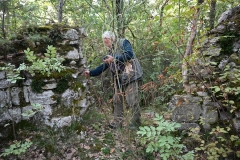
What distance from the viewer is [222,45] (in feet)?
12.6

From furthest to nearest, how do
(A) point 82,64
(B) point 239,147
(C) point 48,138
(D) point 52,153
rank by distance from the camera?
(A) point 82,64 < (C) point 48,138 < (D) point 52,153 < (B) point 239,147

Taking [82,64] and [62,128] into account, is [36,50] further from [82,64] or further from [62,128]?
[62,128]

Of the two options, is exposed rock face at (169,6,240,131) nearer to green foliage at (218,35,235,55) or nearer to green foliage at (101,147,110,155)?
green foliage at (218,35,235,55)

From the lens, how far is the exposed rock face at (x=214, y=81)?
122 inches

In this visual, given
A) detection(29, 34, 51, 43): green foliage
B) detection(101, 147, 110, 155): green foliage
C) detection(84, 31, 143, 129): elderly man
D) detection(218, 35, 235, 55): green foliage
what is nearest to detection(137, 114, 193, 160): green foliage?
detection(84, 31, 143, 129): elderly man

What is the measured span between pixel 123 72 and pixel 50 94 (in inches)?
71.2

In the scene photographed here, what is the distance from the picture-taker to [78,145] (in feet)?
11.0

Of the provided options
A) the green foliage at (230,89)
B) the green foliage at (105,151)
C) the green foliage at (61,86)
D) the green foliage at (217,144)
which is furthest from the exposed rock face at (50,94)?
the green foliage at (230,89)

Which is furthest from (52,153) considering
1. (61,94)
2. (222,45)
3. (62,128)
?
(222,45)

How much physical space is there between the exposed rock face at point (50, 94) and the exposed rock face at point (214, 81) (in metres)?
2.03

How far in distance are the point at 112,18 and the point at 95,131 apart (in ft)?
8.51

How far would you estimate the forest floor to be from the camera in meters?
2.94

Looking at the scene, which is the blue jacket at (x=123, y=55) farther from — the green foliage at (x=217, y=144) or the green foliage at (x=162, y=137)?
the green foliage at (x=217, y=144)

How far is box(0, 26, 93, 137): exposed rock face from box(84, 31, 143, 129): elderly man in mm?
592
